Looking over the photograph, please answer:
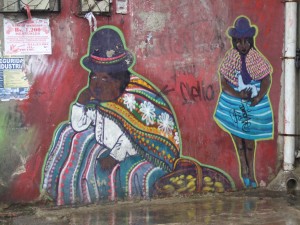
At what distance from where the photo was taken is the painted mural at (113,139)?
646cm

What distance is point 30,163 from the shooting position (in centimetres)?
636

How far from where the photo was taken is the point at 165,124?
6.78 m

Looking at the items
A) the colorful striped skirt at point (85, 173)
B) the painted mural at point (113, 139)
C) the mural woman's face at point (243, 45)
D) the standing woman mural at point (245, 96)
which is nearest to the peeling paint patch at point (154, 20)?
the painted mural at point (113, 139)

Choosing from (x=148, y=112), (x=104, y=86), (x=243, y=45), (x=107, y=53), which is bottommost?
(x=148, y=112)

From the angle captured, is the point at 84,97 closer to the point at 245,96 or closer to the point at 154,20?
the point at 154,20

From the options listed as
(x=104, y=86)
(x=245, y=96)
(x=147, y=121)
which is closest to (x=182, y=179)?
(x=147, y=121)

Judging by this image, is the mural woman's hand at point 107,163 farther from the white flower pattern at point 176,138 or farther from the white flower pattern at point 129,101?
the white flower pattern at point 176,138

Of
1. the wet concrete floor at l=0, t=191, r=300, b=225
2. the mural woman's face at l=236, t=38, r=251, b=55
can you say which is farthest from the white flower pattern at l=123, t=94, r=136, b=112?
the mural woman's face at l=236, t=38, r=251, b=55

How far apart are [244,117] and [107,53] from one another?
7.21 feet

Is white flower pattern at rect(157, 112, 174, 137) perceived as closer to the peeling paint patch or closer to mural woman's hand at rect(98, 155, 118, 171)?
mural woman's hand at rect(98, 155, 118, 171)

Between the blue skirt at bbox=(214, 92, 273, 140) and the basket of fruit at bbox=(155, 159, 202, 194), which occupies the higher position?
the blue skirt at bbox=(214, 92, 273, 140)

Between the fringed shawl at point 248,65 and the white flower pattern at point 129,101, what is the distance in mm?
1346

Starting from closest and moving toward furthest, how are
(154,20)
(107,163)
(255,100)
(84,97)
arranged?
(84,97) < (107,163) < (154,20) < (255,100)

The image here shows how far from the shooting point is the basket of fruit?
6.85 m
